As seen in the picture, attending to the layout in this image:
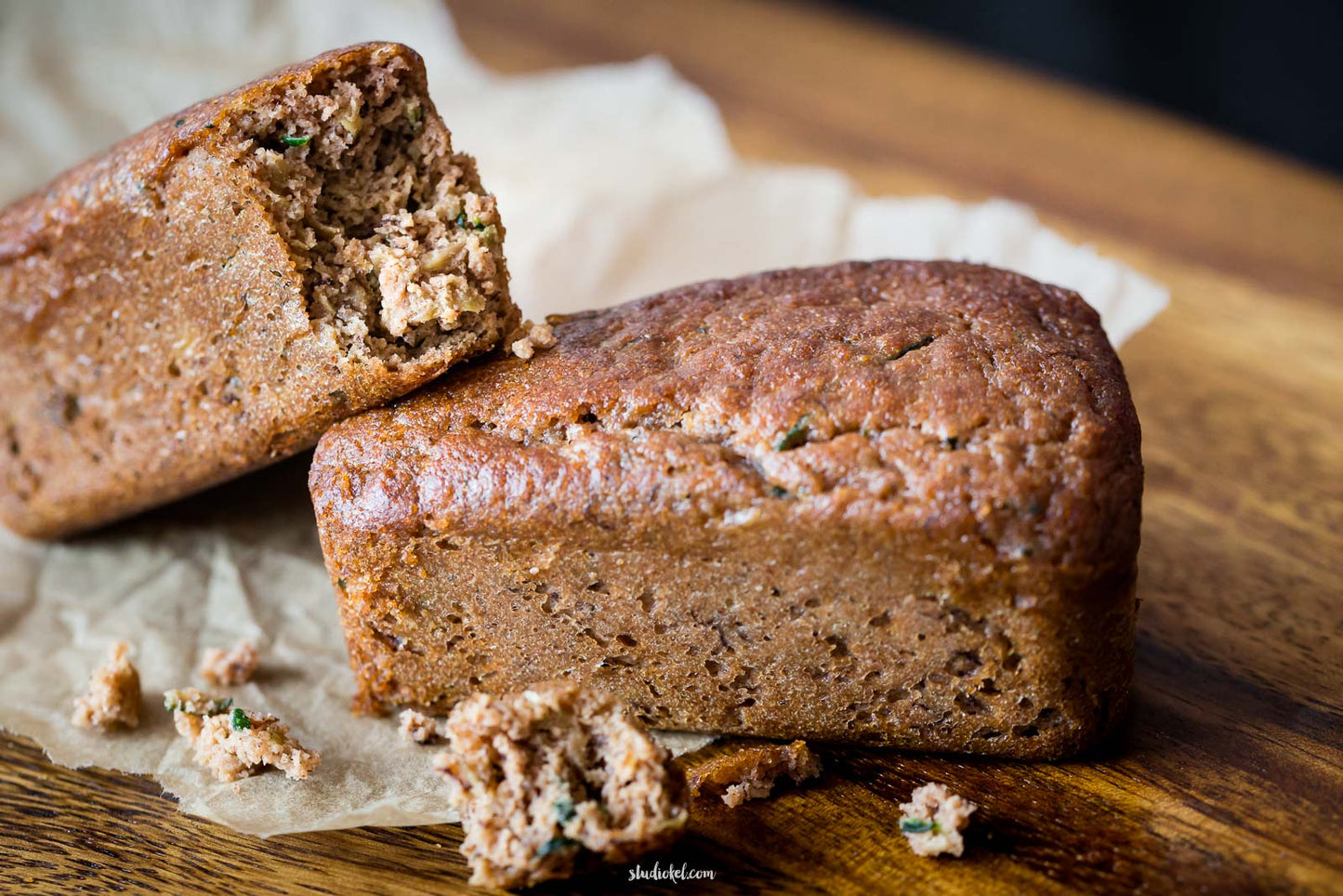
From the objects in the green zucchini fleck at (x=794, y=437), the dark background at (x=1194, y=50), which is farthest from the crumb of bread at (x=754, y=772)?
the dark background at (x=1194, y=50)

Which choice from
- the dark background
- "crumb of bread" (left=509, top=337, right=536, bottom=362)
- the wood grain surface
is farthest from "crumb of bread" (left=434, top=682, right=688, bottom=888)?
the dark background

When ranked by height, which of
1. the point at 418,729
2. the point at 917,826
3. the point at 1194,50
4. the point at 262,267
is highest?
the point at 1194,50

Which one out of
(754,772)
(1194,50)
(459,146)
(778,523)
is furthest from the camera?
(1194,50)

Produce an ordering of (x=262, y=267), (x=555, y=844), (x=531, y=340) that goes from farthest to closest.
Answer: (x=531, y=340), (x=262, y=267), (x=555, y=844)

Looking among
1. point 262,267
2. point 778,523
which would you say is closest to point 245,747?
point 262,267

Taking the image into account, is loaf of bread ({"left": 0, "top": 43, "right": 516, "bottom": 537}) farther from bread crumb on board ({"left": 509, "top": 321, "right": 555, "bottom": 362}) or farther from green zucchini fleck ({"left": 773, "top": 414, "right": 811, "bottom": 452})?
green zucchini fleck ({"left": 773, "top": 414, "right": 811, "bottom": 452})

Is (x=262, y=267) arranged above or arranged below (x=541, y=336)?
above

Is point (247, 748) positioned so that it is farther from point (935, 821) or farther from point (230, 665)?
point (935, 821)

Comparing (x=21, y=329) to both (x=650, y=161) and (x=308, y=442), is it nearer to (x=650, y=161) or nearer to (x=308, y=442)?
(x=308, y=442)

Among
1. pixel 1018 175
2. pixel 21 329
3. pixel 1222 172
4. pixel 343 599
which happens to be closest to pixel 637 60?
pixel 1018 175
